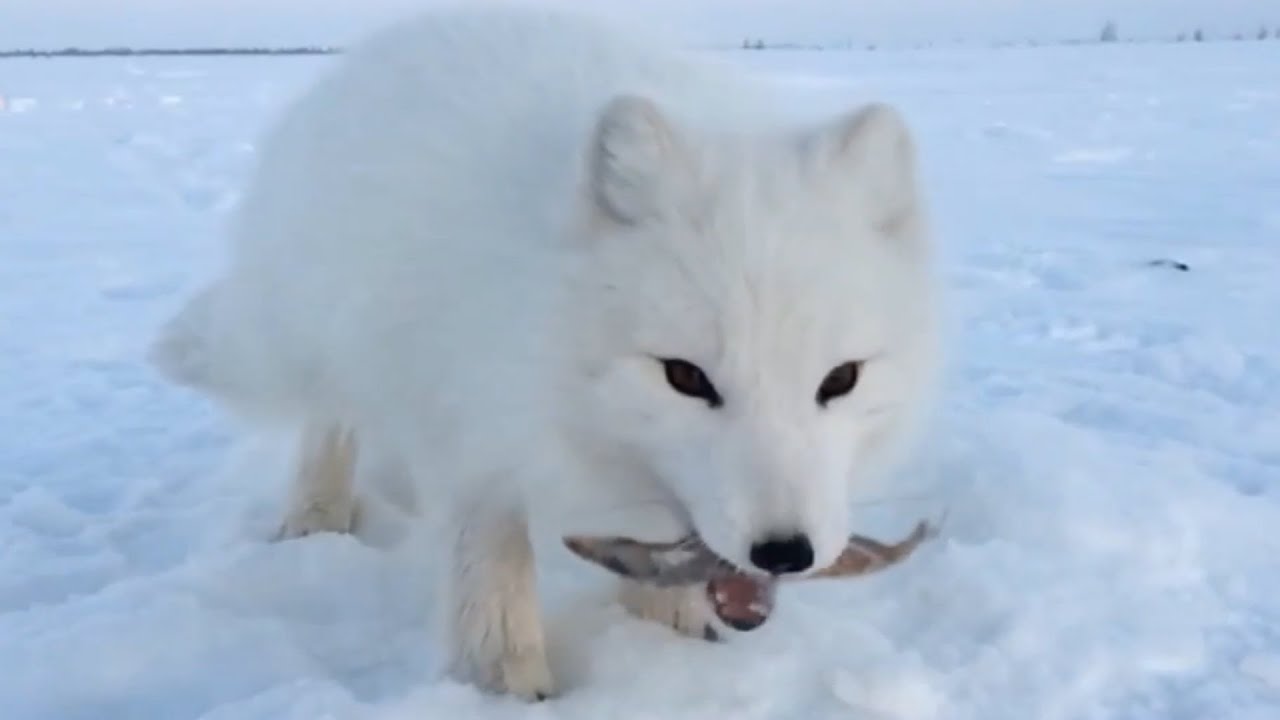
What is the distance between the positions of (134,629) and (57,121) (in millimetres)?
14301

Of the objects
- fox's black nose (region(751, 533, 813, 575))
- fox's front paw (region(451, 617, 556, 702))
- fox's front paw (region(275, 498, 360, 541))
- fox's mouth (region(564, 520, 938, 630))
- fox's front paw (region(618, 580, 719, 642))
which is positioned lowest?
fox's front paw (region(275, 498, 360, 541))

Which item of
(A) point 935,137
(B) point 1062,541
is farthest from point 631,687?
(A) point 935,137

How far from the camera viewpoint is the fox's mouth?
2238mm

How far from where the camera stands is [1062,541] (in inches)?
120

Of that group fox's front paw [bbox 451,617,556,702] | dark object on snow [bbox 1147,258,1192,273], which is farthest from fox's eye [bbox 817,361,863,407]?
dark object on snow [bbox 1147,258,1192,273]

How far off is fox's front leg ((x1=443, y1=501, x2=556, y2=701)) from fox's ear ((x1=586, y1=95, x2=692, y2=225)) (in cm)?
65

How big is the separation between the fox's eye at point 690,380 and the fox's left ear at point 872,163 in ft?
1.26

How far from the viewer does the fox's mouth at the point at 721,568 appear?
7.34 feet

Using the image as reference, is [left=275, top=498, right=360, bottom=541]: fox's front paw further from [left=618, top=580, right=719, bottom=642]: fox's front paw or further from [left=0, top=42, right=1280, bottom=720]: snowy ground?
[left=618, top=580, right=719, bottom=642]: fox's front paw

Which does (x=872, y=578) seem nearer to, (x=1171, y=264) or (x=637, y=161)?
(x=637, y=161)

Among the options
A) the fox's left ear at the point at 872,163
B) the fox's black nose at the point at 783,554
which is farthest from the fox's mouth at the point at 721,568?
the fox's left ear at the point at 872,163

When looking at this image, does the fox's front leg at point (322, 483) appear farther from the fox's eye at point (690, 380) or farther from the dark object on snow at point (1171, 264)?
the dark object on snow at point (1171, 264)

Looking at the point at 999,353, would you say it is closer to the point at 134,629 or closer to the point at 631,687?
the point at 631,687

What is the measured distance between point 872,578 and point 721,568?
810 millimetres
